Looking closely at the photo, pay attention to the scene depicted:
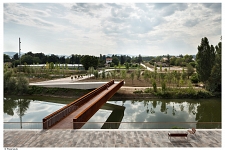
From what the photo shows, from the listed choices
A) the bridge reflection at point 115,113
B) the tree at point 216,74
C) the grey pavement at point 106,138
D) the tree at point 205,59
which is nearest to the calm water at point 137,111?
the bridge reflection at point 115,113

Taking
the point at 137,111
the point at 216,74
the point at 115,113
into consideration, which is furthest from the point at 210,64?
the point at 115,113

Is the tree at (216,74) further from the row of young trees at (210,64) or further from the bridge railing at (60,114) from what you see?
the bridge railing at (60,114)

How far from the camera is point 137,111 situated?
19.4m

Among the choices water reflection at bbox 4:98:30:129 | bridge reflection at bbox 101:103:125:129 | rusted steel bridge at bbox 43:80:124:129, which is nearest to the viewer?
rusted steel bridge at bbox 43:80:124:129

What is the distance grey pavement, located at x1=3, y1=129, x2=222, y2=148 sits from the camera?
317 inches

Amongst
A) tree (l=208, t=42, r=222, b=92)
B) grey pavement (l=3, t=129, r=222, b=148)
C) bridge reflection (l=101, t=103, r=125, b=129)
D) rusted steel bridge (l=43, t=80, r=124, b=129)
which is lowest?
bridge reflection (l=101, t=103, r=125, b=129)

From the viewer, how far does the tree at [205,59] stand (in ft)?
87.4

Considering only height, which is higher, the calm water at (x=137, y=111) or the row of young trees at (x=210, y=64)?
the row of young trees at (x=210, y=64)

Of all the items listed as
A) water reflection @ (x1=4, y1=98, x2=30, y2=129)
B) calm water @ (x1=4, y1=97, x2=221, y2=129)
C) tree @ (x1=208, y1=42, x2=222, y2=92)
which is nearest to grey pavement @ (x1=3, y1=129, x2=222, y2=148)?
calm water @ (x1=4, y1=97, x2=221, y2=129)

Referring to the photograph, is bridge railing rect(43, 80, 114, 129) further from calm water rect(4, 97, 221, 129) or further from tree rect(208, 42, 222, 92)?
tree rect(208, 42, 222, 92)

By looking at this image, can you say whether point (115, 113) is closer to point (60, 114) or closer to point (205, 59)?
point (60, 114)

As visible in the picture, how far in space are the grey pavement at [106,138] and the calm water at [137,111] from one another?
21.2 feet

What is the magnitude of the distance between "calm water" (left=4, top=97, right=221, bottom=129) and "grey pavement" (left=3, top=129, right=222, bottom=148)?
6472 mm

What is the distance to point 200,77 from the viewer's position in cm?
2756
